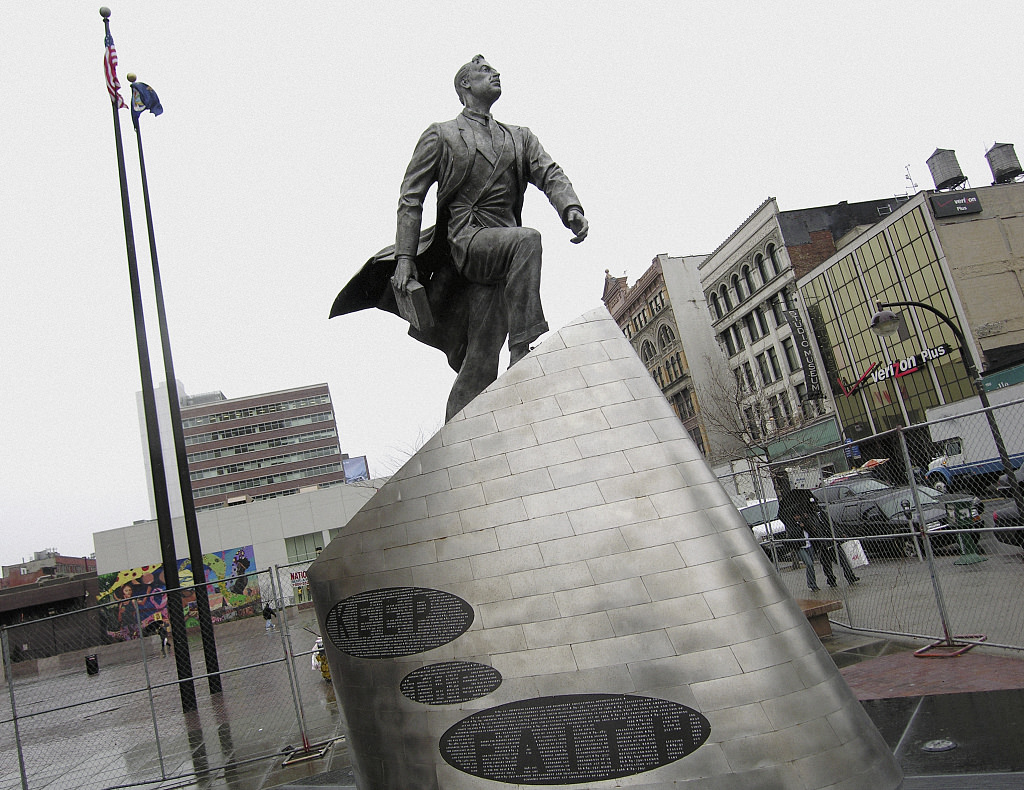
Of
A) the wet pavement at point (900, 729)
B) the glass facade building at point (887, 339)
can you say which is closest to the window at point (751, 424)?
the glass facade building at point (887, 339)

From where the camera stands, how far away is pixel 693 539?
3.51 metres

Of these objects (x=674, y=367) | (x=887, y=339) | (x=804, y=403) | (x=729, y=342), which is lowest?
(x=804, y=403)

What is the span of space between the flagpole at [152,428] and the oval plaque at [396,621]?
6680mm

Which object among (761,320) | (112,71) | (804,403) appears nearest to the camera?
(112,71)

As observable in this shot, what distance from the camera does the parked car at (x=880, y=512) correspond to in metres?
9.02

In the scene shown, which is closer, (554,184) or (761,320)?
(554,184)

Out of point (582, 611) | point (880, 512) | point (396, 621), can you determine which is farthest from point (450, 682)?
point (880, 512)

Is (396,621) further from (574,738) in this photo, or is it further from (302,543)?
(302,543)

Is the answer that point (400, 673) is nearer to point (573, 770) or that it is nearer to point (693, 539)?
point (573, 770)

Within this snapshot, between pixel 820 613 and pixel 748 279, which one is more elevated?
pixel 748 279

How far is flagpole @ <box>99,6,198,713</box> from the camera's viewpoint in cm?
1006

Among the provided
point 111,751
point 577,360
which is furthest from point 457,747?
point 111,751

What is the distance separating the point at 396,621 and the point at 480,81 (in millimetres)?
3740

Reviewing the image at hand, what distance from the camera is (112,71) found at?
12.5 metres
